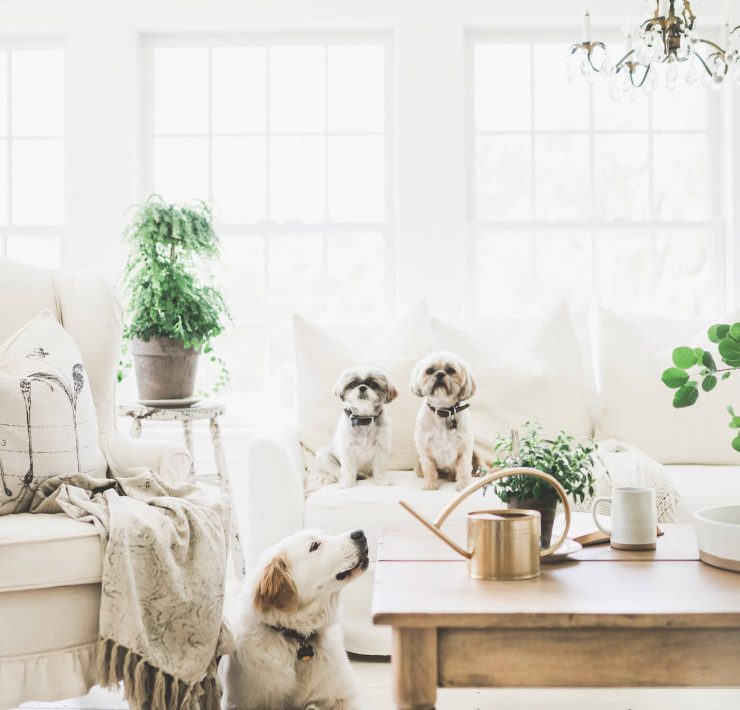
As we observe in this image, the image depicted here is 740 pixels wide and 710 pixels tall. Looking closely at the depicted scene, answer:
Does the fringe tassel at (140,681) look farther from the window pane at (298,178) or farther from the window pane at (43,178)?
the window pane at (43,178)

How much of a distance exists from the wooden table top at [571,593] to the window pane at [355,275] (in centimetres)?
229

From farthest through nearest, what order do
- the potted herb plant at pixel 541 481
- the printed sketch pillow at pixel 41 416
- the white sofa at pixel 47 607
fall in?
the printed sketch pillow at pixel 41 416, the white sofa at pixel 47 607, the potted herb plant at pixel 541 481

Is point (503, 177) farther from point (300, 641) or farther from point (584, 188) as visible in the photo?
point (300, 641)

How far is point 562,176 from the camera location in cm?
381

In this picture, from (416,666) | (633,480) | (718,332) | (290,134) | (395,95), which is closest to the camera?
(416,666)

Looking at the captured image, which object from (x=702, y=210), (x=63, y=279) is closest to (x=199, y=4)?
(x=63, y=279)

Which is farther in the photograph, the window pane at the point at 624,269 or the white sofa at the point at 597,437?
the window pane at the point at 624,269

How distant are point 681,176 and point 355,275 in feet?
5.27

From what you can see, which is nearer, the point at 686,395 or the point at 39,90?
the point at 686,395

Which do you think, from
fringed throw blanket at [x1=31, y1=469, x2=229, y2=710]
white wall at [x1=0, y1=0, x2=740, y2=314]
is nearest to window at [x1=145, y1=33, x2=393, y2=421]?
white wall at [x1=0, y1=0, x2=740, y2=314]

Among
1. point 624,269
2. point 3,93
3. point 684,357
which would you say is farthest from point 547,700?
point 3,93

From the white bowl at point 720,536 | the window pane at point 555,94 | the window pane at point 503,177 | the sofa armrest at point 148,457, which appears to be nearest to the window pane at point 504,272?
the window pane at point 503,177

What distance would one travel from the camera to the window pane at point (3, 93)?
3867 mm

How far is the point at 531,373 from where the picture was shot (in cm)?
292
